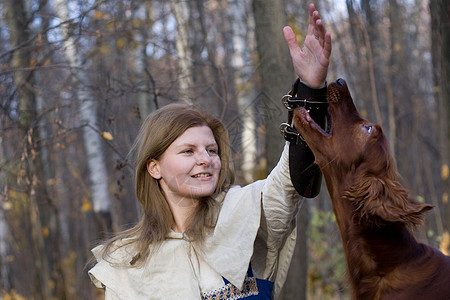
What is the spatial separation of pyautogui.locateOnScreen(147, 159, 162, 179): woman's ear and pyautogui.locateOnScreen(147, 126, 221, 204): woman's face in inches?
1.2

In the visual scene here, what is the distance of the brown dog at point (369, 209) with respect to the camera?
2283 millimetres

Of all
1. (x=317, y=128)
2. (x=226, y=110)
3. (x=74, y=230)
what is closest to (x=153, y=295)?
(x=317, y=128)

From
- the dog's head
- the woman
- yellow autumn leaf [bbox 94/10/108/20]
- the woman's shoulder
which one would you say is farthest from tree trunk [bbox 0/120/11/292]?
the dog's head

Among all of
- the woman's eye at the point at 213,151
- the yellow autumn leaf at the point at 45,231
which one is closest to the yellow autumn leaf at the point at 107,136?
the woman's eye at the point at 213,151

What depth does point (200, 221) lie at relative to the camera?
2.96 meters

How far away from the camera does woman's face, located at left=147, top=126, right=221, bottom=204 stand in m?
2.98

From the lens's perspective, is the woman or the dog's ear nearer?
the dog's ear

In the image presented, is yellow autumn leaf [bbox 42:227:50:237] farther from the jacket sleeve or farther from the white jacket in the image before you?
the jacket sleeve

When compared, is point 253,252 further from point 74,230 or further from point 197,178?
point 74,230

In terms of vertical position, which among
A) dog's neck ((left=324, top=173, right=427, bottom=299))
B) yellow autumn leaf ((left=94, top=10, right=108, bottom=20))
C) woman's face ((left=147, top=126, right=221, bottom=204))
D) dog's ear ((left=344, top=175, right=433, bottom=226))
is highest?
yellow autumn leaf ((left=94, top=10, right=108, bottom=20))

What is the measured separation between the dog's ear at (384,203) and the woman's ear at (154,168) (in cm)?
118

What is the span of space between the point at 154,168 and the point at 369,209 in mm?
1314

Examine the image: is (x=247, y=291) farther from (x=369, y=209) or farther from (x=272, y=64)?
(x=272, y=64)

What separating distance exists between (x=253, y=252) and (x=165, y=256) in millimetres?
438
